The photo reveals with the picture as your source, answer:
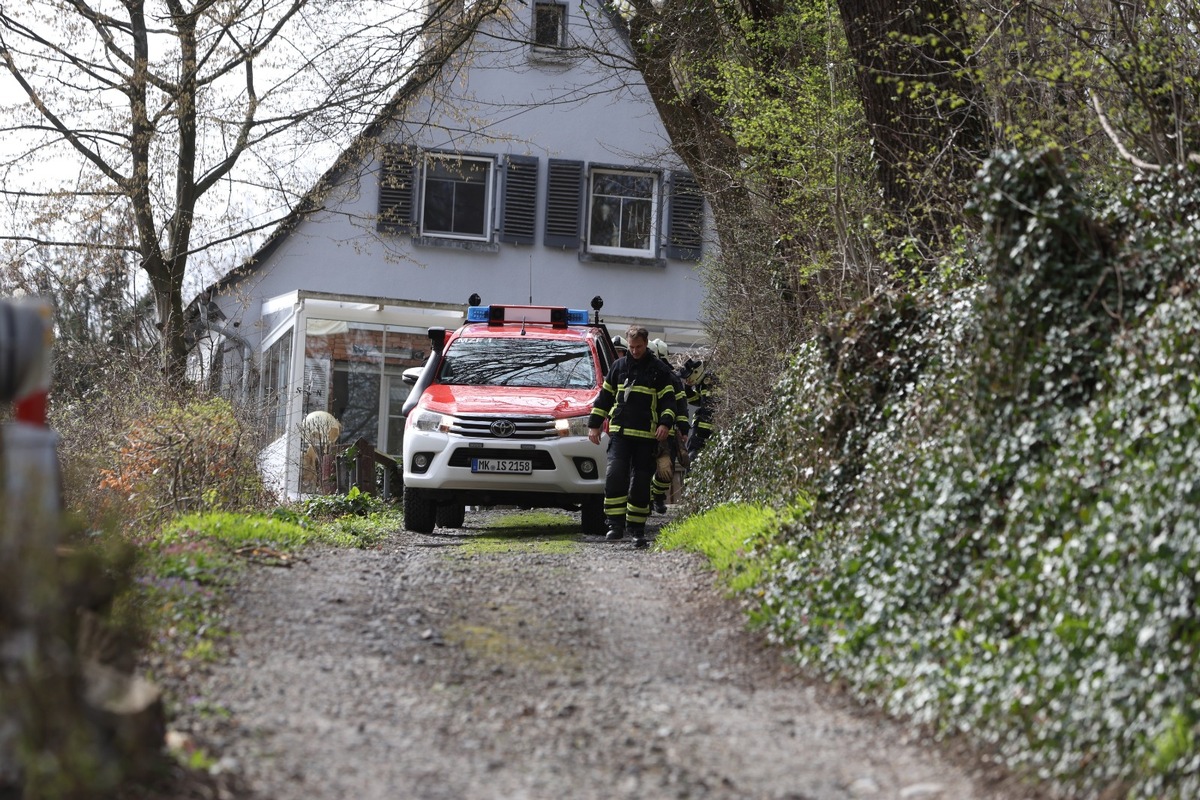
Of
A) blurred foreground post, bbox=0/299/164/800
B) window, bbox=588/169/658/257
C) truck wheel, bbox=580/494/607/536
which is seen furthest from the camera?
window, bbox=588/169/658/257

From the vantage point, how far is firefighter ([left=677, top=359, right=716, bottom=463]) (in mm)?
16570

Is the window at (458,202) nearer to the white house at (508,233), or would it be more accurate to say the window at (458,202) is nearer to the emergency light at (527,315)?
the white house at (508,233)

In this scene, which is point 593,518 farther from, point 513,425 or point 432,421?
point 432,421

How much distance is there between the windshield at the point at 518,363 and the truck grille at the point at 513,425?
0.84 metres

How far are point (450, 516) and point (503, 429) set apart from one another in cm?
219

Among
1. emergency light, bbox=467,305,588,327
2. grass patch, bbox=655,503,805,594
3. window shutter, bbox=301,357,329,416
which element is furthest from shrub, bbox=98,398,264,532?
window shutter, bbox=301,357,329,416

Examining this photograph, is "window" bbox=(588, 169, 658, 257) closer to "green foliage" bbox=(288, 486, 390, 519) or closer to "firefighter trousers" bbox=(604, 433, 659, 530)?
"green foliage" bbox=(288, 486, 390, 519)

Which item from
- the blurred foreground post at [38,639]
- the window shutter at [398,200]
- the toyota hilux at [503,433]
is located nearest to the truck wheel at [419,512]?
the toyota hilux at [503,433]

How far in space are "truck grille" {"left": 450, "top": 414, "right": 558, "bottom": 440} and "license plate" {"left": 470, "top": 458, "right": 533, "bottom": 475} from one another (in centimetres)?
21

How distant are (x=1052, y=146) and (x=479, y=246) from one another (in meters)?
19.8

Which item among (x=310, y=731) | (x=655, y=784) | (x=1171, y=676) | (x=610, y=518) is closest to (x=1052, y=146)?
(x=1171, y=676)

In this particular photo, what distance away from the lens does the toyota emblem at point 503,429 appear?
43.9ft

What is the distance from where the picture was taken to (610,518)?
43.2ft

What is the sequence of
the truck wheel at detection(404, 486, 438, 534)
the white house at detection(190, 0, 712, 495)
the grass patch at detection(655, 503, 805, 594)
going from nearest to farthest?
the grass patch at detection(655, 503, 805, 594) < the truck wheel at detection(404, 486, 438, 534) < the white house at detection(190, 0, 712, 495)
